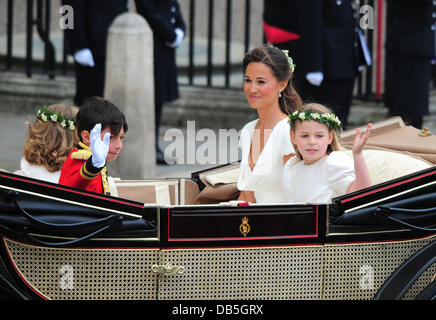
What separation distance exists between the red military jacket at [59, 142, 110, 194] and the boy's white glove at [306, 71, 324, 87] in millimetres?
2556

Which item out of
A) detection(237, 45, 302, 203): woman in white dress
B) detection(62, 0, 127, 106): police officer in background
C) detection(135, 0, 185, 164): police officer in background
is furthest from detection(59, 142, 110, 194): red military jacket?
detection(135, 0, 185, 164): police officer in background

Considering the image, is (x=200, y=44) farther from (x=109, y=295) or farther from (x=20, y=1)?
(x=109, y=295)

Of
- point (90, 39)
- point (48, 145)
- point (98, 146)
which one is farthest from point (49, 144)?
point (90, 39)

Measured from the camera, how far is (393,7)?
720 centimetres

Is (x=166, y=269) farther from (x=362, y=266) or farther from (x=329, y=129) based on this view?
(x=329, y=129)

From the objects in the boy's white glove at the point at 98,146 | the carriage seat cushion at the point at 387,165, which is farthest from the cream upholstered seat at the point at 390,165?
the boy's white glove at the point at 98,146

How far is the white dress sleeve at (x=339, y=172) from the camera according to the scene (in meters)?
4.19

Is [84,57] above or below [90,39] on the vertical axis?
below

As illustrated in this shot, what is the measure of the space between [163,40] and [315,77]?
1394mm

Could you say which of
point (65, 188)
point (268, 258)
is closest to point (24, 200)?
point (65, 188)

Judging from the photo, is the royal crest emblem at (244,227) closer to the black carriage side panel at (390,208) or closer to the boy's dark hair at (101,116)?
the black carriage side panel at (390,208)

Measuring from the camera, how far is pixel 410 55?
23.4ft

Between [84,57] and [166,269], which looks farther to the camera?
[84,57]
